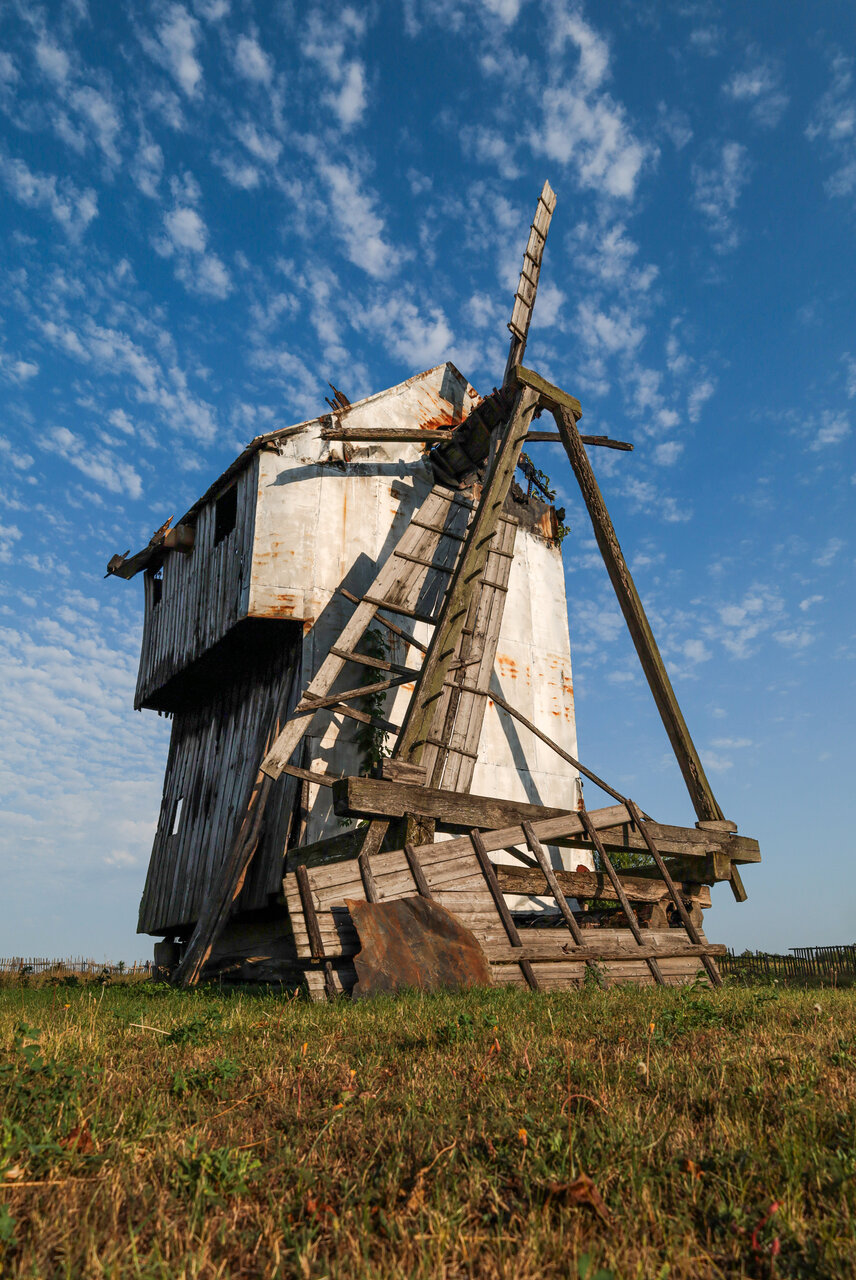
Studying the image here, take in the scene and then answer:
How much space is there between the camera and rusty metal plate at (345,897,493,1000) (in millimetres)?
7230

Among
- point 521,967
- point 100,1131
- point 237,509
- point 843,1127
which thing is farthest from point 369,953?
point 237,509

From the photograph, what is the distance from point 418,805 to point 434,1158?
621cm

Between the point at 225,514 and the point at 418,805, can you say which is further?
the point at 225,514

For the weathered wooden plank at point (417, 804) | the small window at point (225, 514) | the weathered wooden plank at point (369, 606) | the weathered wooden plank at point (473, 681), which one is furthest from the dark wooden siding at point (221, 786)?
the weathered wooden plank at point (417, 804)

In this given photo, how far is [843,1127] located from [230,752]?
13.0 metres

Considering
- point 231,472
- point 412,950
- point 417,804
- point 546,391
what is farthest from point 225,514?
point 412,950

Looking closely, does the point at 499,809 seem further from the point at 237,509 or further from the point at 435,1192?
the point at 237,509

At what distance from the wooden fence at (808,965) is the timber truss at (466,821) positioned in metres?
6.69

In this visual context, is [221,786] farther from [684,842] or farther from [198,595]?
[684,842]

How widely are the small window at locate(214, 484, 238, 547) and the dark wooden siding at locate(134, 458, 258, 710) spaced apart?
3 centimetres

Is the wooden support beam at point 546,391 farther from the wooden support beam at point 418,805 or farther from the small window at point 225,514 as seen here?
the wooden support beam at point 418,805

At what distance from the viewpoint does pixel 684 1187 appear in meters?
2.46

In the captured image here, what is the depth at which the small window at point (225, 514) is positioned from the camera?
15.6 metres

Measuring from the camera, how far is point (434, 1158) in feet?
8.99
